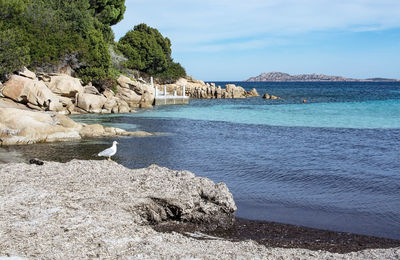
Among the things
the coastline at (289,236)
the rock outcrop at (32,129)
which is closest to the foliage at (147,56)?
the rock outcrop at (32,129)

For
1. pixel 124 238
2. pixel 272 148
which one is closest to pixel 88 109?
pixel 272 148

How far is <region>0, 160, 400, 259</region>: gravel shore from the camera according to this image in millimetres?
6965

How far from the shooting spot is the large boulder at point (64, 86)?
120 feet

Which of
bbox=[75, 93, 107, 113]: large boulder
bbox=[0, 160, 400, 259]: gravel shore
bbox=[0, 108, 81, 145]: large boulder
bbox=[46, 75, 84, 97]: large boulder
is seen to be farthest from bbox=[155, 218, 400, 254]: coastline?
bbox=[75, 93, 107, 113]: large boulder

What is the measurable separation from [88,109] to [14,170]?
26741 mm

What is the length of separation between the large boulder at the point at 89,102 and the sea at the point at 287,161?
5.63 metres

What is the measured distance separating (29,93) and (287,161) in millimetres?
21004

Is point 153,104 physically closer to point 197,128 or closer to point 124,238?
point 197,128

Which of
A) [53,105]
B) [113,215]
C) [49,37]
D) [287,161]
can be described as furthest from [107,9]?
[113,215]

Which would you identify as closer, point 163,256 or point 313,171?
point 163,256

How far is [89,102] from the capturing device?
37875 millimetres

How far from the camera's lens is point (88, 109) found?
37.8 metres

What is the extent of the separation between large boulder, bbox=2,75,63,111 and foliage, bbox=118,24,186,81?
143ft

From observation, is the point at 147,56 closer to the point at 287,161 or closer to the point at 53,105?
the point at 53,105
